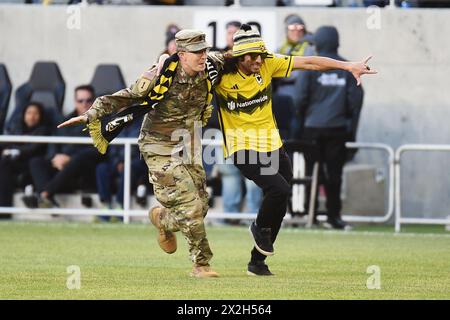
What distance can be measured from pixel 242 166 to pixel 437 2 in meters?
9.45

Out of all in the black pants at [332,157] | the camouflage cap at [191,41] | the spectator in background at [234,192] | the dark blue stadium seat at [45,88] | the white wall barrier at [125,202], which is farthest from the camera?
the dark blue stadium seat at [45,88]

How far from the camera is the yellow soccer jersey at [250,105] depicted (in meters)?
11.5

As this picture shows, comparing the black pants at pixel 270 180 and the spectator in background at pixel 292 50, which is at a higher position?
the spectator in background at pixel 292 50

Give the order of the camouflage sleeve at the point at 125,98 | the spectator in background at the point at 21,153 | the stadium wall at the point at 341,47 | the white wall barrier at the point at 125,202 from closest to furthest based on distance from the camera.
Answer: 1. the camouflage sleeve at the point at 125,98
2. the white wall barrier at the point at 125,202
3. the spectator in background at the point at 21,153
4. the stadium wall at the point at 341,47

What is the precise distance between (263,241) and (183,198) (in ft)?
2.70

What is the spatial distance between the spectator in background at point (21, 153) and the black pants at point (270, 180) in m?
7.31

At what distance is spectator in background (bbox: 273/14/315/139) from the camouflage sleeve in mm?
6808

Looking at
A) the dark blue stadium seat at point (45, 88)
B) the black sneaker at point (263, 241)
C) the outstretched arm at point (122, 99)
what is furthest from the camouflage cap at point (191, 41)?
the dark blue stadium seat at point (45, 88)

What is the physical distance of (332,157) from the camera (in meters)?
17.6

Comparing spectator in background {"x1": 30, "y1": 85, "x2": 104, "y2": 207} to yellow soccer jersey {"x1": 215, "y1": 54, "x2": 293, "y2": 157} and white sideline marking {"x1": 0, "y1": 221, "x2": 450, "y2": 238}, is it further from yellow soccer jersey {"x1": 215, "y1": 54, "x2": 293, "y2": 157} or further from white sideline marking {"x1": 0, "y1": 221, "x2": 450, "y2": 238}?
yellow soccer jersey {"x1": 215, "y1": 54, "x2": 293, "y2": 157}

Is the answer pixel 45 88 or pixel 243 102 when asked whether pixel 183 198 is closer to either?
pixel 243 102

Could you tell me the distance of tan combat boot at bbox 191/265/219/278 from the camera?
36.8 ft

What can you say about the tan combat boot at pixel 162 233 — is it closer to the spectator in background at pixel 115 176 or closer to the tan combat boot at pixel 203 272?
the tan combat boot at pixel 203 272

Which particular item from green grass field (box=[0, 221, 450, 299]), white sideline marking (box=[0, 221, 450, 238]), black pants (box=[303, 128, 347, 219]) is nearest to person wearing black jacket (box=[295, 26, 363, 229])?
black pants (box=[303, 128, 347, 219])
